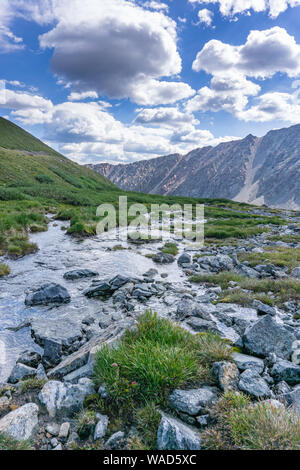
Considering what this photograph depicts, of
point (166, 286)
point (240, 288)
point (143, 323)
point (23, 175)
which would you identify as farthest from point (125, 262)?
point (23, 175)

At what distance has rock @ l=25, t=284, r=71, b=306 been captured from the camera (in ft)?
27.7

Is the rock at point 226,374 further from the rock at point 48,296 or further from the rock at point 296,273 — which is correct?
the rock at point 296,273

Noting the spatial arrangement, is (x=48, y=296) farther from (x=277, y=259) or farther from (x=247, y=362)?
(x=277, y=259)

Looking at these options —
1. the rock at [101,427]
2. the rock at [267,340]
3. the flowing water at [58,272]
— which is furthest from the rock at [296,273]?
the rock at [101,427]

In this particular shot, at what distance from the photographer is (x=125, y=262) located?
46.0ft

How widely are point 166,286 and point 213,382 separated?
6.55m

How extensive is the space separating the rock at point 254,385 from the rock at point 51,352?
397 centimetres

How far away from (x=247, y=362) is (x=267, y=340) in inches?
34.9

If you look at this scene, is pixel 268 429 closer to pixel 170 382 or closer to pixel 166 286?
pixel 170 382

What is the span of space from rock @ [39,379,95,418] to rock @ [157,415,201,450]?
1357 mm

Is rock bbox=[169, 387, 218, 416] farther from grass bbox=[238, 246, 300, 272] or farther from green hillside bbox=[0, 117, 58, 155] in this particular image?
green hillside bbox=[0, 117, 58, 155]

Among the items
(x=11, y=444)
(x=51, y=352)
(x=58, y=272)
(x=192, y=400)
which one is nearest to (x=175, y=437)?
(x=192, y=400)

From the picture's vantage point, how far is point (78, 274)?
1124cm

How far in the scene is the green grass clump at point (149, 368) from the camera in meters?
3.54
